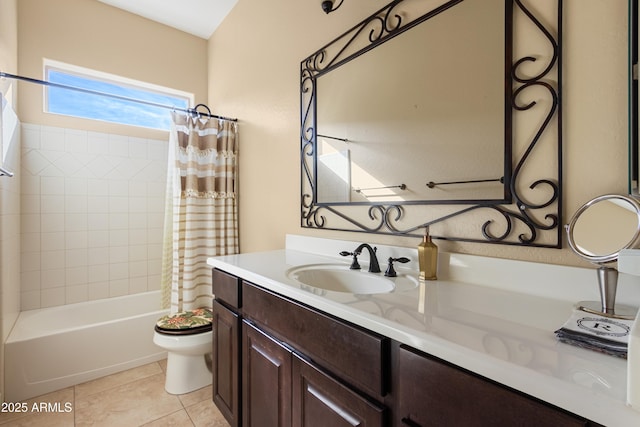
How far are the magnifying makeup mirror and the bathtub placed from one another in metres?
2.54

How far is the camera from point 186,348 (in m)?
1.81

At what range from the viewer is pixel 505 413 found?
49 centimetres

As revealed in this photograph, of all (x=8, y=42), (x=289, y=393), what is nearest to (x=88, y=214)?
(x=8, y=42)

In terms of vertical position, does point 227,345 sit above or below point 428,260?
below

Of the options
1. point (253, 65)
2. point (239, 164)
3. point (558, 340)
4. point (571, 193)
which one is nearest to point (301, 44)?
point (253, 65)

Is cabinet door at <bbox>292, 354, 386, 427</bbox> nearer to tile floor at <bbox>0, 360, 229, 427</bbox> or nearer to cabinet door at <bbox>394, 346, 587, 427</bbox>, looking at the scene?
cabinet door at <bbox>394, 346, 587, 427</bbox>

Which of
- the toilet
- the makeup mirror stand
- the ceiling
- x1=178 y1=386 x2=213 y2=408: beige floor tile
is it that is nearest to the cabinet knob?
the makeup mirror stand

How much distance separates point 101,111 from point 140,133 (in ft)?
1.07

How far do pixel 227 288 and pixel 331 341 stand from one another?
2.37 ft

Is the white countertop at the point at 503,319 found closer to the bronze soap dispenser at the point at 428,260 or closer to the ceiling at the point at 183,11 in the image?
the bronze soap dispenser at the point at 428,260

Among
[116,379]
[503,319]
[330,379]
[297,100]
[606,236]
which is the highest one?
[297,100]

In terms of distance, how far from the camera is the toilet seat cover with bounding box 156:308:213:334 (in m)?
1.82

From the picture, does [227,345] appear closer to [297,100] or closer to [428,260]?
[428,260]

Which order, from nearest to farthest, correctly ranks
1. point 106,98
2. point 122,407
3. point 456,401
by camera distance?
point 456,401 < point 122,407 < point 106,98
